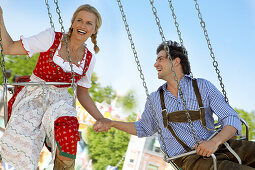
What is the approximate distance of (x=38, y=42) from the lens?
248 centimetres

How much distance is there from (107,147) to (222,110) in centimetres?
1811

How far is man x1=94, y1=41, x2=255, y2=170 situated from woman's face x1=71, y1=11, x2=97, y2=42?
73cm

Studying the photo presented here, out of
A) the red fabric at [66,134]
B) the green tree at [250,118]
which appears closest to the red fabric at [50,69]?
the red fabric at [66,134]

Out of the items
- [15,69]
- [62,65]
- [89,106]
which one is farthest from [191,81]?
[15,69]

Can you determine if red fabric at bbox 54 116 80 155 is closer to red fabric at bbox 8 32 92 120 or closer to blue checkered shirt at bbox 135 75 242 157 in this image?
red fabric at bbox 8 32 92 120

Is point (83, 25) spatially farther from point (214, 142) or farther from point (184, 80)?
point (214, 142)

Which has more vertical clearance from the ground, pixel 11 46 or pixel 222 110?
pixel 11 46

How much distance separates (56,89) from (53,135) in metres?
0.41

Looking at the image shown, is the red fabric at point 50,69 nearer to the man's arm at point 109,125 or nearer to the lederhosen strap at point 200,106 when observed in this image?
the man's arm at point 109,125

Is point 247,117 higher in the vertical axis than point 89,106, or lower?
lower

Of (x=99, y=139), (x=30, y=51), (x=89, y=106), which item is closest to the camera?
(x=30, y=51)

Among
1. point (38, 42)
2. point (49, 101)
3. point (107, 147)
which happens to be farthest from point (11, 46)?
point (107, 147)

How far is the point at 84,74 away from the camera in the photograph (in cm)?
273

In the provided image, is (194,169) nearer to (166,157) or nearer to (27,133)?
(166,157)
